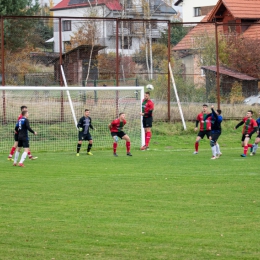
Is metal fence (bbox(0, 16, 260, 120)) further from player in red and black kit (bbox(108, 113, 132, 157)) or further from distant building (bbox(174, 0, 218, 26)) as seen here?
distant building (bbox(174, 0, 218, 26))

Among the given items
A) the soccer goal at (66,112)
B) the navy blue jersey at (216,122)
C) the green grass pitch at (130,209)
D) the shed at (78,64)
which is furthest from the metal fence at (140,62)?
the green grass pitch at (130,209)

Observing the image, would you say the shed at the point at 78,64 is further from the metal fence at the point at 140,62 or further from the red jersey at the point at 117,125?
the red jersey at the point at 117,125

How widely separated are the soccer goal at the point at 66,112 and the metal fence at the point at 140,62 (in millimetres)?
2601

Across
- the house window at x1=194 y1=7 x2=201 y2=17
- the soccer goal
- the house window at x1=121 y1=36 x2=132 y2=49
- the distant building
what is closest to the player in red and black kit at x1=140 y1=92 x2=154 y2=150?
the soccer goal

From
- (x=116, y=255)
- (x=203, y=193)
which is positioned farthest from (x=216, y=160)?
(x=116, y=255)

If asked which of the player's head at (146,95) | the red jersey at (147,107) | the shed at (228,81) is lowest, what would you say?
the red jersey at (147,107)

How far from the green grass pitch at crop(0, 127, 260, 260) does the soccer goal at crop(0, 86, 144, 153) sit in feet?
13.8

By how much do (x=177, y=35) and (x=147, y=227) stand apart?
47.4 metres

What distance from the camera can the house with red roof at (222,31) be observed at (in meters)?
30.1

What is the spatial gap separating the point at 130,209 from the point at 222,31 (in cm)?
2599

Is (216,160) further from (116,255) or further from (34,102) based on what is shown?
(116,255)

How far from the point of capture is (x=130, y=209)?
11.4 metres

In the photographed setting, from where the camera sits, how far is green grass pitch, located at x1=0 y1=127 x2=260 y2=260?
8445mm

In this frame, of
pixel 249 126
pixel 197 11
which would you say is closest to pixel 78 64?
pixel 249 126
